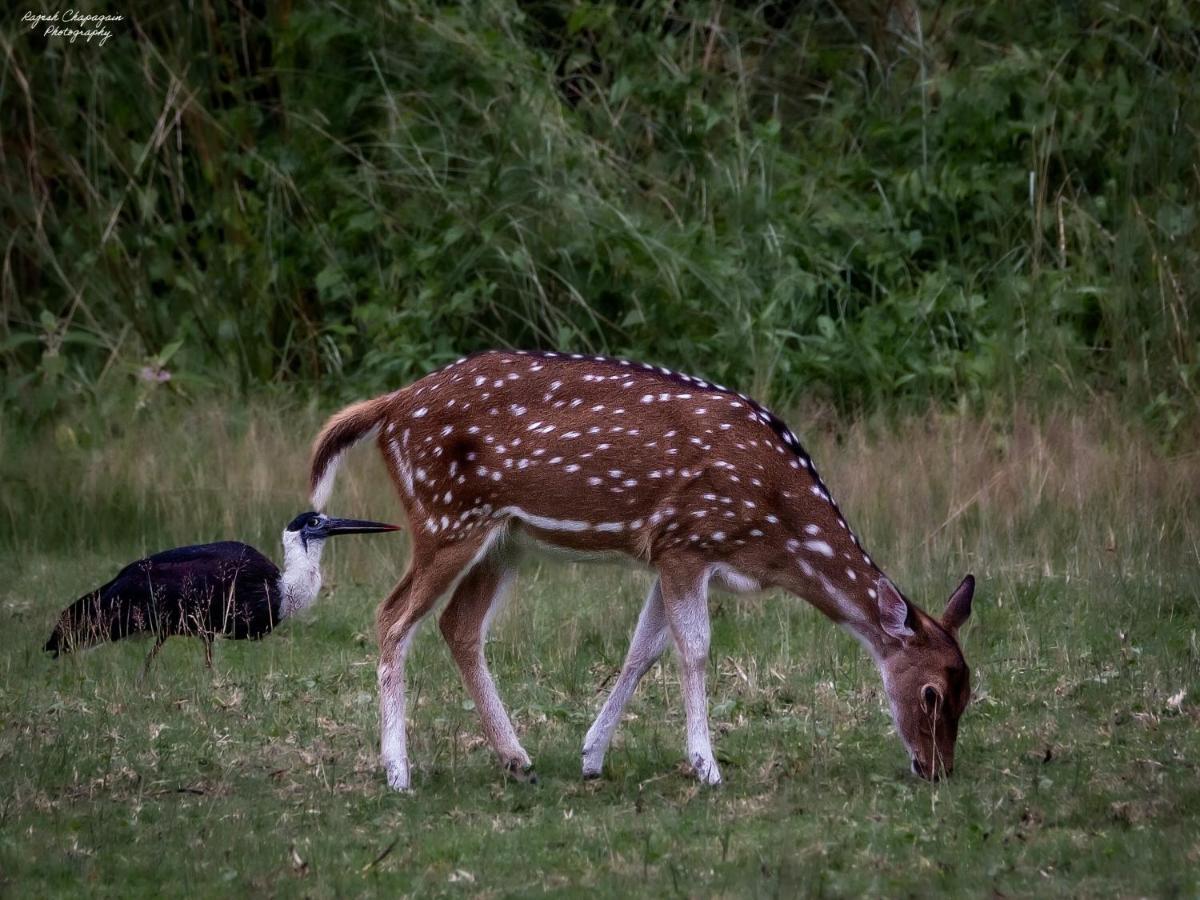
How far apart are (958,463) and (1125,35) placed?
14.6 ft

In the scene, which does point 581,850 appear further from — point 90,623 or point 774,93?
point 774,93

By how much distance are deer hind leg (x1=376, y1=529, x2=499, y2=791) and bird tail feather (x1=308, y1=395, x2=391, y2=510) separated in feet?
1.93

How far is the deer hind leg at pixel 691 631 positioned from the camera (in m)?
6.72

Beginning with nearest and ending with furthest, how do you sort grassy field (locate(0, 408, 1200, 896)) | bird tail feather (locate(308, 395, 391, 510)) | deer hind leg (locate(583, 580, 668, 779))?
1. grassy field (locate(0, 408, 1200, 896))
2. deer hind leg (locate(583, 580, 668, 779))
3. bird tail feather (locate(308, 395, 391, 510))

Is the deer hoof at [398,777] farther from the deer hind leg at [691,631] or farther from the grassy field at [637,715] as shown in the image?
the deer hind leg at [691,631]

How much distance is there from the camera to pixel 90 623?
8344mm

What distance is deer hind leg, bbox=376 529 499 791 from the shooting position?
269 inches

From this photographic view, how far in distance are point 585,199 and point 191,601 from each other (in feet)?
18.6

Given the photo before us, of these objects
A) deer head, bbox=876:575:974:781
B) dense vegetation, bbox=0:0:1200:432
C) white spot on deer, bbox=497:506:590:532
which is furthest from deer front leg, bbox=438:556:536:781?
dense vegetation, bbox=0:0:1200:432

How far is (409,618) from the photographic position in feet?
22.6

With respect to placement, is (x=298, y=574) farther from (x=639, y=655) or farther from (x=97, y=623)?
(x=639, y=655)

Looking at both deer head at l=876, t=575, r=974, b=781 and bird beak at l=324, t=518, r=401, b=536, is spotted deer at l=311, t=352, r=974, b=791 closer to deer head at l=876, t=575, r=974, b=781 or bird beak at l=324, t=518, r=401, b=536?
deer head at l=876, t=575, r=974, b=781

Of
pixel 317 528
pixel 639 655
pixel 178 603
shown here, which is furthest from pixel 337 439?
pixel 317 528

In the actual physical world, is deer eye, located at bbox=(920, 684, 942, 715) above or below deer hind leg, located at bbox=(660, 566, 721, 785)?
below
